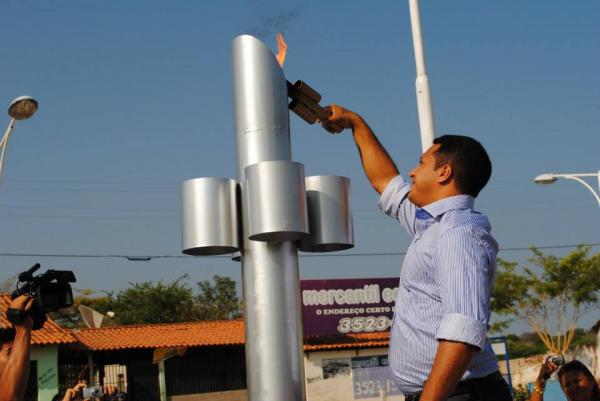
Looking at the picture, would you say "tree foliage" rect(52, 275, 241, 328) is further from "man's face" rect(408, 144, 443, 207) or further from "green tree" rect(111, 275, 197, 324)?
"man's face" rect(408, 144, 443, 207)

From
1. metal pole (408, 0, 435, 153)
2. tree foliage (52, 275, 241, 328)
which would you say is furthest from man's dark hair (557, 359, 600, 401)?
tree foliage (52, 275, 241, 328)

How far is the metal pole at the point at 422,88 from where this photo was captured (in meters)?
7.23

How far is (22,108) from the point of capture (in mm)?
11336

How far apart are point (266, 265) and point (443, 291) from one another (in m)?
1.14

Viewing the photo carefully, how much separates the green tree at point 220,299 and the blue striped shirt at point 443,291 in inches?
1636

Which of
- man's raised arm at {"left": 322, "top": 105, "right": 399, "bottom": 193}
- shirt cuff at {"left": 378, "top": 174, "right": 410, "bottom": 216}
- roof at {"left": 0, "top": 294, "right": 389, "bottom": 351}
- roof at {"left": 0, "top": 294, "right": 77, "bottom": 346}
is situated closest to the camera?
shirt cuff at {"left": 378, "top": 174, "right": 410, "bottom": 216}

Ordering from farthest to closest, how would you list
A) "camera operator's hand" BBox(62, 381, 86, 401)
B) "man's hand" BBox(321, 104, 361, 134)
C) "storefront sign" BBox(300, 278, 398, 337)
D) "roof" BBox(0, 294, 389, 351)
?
"storefront sign" BBox(300, 278, 398, 337), "roof" BBox(0, 294, 389, 351), "camera operator's hand" BBox(62, 381, 86, 401), "man's hand" BBox(321, 104, 361, 134)

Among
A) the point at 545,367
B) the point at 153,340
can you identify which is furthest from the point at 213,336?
the point at 545,367

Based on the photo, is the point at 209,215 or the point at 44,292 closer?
the point at 209,215

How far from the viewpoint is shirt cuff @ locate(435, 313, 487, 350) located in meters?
2.38

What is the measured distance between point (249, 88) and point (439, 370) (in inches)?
69.7

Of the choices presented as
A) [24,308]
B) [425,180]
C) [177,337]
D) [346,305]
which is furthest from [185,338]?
[425,180]

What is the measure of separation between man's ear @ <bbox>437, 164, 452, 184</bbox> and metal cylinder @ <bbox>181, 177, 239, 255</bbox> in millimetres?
1045

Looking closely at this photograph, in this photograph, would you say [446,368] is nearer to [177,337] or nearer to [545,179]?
[545,179]
